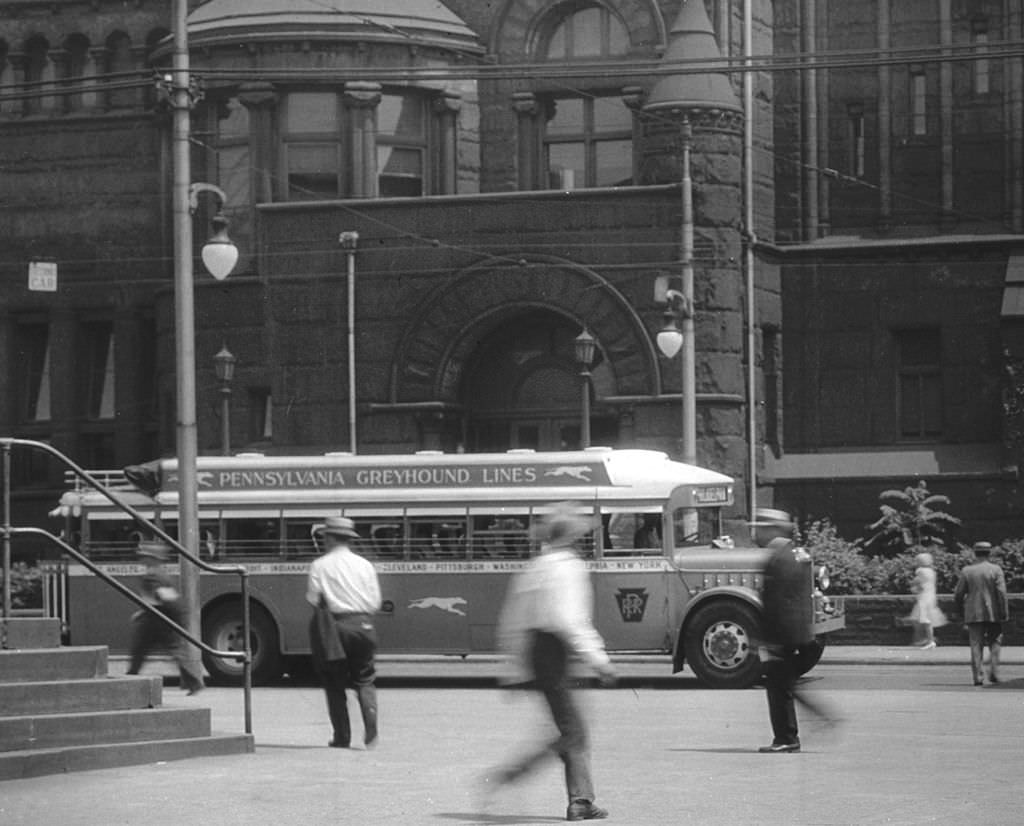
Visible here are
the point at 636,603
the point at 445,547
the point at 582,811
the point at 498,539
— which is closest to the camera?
the point at 582,811

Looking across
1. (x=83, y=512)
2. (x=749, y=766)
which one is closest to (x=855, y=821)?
(x=749, y=766)

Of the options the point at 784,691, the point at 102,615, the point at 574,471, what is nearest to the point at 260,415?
the point at 102,615

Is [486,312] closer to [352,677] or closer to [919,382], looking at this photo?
[919,382]

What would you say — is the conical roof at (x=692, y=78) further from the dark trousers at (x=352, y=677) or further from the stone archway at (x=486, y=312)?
the dark trousers at (x=352, y=677)

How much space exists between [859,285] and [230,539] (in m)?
17.0

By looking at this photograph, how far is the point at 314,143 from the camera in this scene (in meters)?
40.3

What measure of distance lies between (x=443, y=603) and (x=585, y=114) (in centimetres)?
1611

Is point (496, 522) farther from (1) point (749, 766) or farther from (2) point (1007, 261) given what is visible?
(2) point (1007, 261)

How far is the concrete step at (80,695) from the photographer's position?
16.0m

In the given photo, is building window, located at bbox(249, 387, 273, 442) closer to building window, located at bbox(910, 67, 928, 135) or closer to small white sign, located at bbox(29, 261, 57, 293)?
small white sign, located at bbox(29, 261, 57, 293)

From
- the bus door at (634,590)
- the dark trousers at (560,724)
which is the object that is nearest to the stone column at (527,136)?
the bus door at (634,590)

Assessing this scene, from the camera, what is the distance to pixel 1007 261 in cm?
4075

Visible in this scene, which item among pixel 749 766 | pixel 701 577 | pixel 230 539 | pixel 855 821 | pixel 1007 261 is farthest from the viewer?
pixel 1007 261

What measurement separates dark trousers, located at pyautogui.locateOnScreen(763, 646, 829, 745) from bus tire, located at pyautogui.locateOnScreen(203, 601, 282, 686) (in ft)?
36.0
